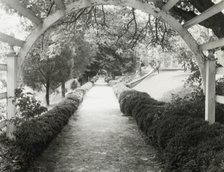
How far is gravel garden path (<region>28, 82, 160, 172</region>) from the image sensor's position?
676 centimetres

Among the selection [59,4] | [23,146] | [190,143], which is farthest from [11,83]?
[190,143]

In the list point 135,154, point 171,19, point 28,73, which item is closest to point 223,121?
point 135,154

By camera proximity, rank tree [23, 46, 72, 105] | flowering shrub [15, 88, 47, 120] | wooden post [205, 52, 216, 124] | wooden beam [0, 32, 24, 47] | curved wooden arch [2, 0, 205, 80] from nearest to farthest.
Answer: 1. wooden beam [0, 32, 24, 47]
2. flowering shrub [15, 88, 47, 120]
3. wooden post [205, 52, 216, 124]
4. curved wooden arch [2, 0, 205, 80]
5. tree [23, 46, 72, 105]

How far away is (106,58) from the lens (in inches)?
2307

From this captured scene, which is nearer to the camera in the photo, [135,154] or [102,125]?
[135,154]

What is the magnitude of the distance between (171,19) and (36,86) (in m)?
18.9

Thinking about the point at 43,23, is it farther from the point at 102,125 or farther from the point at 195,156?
the point at 102,125

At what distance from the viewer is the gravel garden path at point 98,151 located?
676 centimetres

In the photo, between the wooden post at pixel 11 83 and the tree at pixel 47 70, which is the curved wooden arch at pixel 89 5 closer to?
the wooden post at pixel 11 83

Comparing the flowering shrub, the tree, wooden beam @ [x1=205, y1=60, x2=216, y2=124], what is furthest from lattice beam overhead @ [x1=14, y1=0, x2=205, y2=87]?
the tree

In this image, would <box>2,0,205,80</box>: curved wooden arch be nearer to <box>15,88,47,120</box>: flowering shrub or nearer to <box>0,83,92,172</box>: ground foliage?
<box>15,88,47,120</box>: flowering shrub

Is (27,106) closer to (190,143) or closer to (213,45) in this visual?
(190,143)

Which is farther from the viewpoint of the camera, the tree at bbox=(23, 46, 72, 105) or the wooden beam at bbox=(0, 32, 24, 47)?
the tree at bbox=(23, 46, 72, 105)

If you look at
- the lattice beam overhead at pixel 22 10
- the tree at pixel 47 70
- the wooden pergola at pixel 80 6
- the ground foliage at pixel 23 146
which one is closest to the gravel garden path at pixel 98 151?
the ground foliage at pixel 23 146
